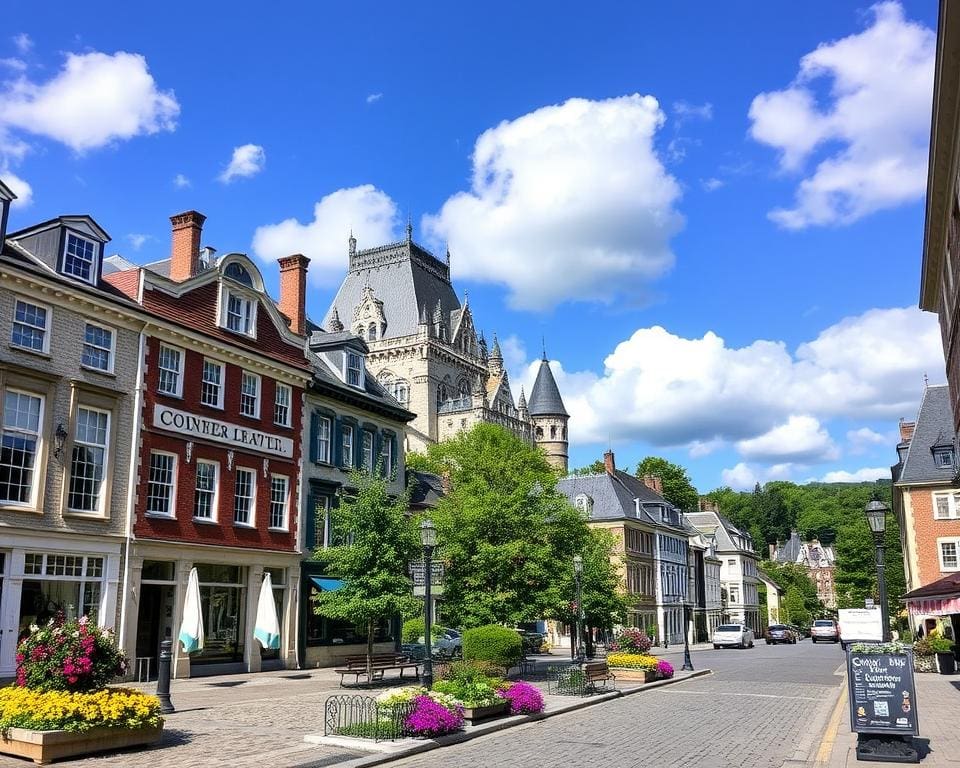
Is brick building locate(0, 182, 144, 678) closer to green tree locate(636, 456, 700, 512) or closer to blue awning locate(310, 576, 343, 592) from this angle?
blue awning locate(310, 576, 343, 592)

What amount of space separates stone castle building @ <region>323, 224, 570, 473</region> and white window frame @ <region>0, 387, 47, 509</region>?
8155cm

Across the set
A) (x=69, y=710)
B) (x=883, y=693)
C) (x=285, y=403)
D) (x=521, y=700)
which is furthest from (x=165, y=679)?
(x=285, y=403)

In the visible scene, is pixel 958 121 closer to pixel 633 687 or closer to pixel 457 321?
pixel 633 687

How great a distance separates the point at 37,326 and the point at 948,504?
159 ft

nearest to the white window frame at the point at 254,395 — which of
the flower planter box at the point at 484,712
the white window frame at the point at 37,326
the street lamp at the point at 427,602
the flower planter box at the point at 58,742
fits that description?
the white window frame at the point at 37,326

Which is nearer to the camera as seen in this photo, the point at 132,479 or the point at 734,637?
the point at 132,479

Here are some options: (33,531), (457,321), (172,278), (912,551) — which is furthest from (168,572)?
(457,321)

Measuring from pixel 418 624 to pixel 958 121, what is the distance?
30.2m

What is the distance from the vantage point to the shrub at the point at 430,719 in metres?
15.3

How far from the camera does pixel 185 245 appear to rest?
30.4 metres

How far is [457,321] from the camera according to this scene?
121688 mm

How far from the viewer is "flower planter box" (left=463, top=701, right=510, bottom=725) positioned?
56.6ft

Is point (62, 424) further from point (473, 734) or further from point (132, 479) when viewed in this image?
point (473, 734)

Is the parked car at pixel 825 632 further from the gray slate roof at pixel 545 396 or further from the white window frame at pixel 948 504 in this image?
the gray slate roof at pixel 545 396
